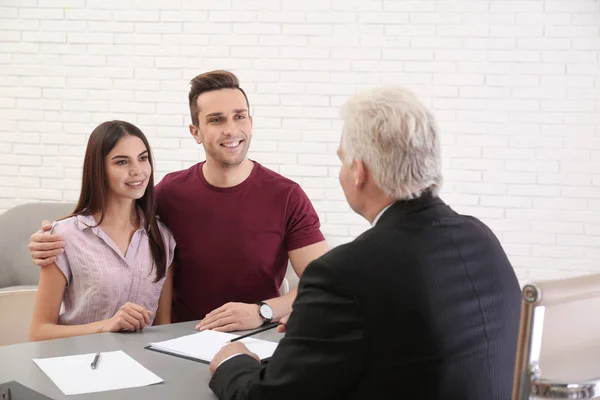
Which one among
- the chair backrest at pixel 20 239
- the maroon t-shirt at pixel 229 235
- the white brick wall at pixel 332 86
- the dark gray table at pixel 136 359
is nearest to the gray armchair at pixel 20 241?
the chair backrest at pixel 20 239

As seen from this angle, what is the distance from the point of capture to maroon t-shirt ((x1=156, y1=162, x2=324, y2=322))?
298 centimetres

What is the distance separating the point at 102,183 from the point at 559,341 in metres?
1.82

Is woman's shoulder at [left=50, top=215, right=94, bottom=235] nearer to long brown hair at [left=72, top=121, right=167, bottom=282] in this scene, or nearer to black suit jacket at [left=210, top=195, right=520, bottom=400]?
long brown hair at [left=72, top=121, right=167, bottom=282]

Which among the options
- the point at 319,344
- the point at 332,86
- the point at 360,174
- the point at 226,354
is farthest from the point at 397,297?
the point at 332,86

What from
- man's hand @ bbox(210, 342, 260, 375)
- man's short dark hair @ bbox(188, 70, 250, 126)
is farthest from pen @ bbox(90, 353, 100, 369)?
man's short dark hair @ bbox(188, 70, 250, 126)

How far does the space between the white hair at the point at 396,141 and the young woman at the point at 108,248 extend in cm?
124

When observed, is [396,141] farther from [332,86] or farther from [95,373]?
[332,86]

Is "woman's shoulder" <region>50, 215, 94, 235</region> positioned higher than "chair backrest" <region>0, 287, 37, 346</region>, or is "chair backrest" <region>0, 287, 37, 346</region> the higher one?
"woman's shoulder" <region>50, 215, 94, 235</region>

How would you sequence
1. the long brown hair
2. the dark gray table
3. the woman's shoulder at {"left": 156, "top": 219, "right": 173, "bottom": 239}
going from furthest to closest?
the woman's shoulder at {"left": 156, "top": 219, "right": 173, "bottom": 239} < the long brown hair < the dark gray table

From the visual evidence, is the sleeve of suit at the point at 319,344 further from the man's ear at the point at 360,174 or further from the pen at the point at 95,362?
the pen at the point at 95,362

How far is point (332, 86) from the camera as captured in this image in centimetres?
532

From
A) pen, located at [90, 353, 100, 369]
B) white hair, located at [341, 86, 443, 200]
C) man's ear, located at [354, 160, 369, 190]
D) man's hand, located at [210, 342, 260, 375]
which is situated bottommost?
pen, located at [90, 353, 100, 369]

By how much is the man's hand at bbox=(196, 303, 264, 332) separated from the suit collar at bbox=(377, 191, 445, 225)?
0.91 m

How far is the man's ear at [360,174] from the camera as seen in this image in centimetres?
174
